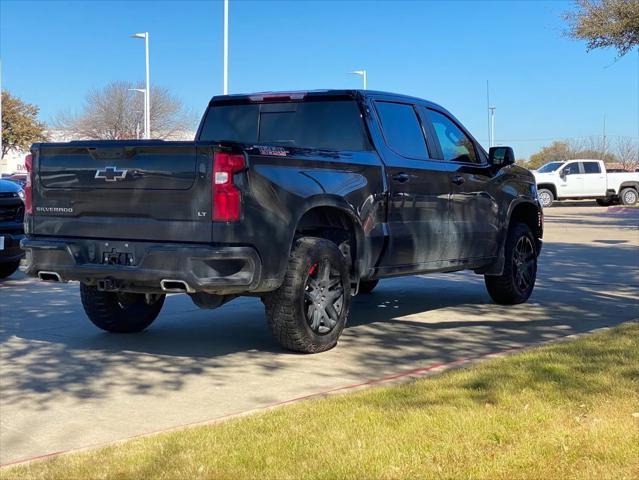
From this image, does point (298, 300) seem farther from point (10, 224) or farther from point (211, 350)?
point (10, 224)

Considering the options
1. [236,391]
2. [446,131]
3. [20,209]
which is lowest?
[236,391]

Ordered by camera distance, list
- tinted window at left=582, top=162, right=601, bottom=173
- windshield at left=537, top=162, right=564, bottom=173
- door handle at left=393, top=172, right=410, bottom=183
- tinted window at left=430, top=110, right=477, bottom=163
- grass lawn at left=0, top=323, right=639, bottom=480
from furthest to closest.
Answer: windshield at left=537, top=162, right=564, bottom=173 → tinted window at left=582, top=162, right=601, bottom=173 → tinted window at left=430, top=110, right=477, bottom=163 → door handle at left=393, top=172, right=410, bottom=183 → grass lawn at left=0, top=323, right=639, bottom=480

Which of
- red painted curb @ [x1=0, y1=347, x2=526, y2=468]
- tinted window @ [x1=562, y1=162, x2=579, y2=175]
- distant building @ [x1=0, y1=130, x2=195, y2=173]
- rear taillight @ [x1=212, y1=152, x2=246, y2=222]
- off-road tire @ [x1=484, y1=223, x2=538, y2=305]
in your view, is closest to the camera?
red painted curb @ [x1=0, y1=347, x2=526, y2=468]

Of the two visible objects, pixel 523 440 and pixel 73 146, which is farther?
pixel 73 146

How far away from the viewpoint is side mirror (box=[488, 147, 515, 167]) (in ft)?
29.6

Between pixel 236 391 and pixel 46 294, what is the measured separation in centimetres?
538

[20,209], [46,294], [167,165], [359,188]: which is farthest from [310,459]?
[20,209]

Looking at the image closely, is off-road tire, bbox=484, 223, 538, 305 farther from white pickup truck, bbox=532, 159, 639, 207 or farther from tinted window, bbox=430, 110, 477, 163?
white pickup truck, bbox=532, 159, 639, 207

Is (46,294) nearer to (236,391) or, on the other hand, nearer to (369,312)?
(369,312)

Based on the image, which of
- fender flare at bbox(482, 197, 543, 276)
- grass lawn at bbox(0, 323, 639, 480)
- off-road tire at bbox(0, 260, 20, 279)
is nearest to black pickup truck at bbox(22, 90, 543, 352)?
fender flare at bbox(482, 197, 543, 276)

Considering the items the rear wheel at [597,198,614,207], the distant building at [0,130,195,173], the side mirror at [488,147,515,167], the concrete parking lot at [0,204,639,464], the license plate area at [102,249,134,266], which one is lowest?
the concrete parking lot at [0,204,639,464]

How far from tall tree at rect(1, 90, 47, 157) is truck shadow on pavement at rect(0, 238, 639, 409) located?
57.9 m

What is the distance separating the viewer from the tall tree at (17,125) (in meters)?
65.2

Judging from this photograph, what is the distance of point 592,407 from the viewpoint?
4770 millimetres
